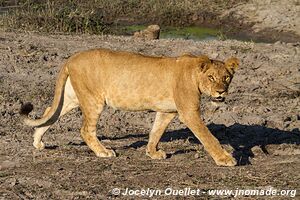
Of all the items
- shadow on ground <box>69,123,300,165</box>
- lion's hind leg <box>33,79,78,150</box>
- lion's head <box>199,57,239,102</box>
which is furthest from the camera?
shadow on ground <box>69,123,300,165</box>

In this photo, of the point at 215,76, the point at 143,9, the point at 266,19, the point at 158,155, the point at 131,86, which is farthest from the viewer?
the point at 143,9

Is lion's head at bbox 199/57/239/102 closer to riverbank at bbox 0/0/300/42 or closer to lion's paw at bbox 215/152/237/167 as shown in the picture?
lion's paw at bbox 215/152/237/167

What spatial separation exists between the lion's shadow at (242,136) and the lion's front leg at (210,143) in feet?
3.52

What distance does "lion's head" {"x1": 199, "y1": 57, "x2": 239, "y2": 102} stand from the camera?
24.8 feet

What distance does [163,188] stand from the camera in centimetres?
679

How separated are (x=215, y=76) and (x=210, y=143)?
2.43 ft

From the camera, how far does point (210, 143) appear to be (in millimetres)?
7641

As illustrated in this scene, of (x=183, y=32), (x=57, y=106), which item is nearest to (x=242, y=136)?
(x=57, y=106)

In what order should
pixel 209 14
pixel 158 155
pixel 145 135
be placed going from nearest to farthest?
pixel 158 155, pixel 145 135, pixel 209 14

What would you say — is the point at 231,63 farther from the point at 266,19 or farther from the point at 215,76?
the point at 266,19

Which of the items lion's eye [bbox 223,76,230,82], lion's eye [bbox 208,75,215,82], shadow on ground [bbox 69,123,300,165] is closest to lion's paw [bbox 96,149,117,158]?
shadow on ground [bbox 69,123,300,165]

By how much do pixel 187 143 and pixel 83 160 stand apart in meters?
1.75

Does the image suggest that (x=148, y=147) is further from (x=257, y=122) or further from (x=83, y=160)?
(x=257, y=122)

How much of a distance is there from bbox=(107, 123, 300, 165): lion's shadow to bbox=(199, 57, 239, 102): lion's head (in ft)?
4.38
